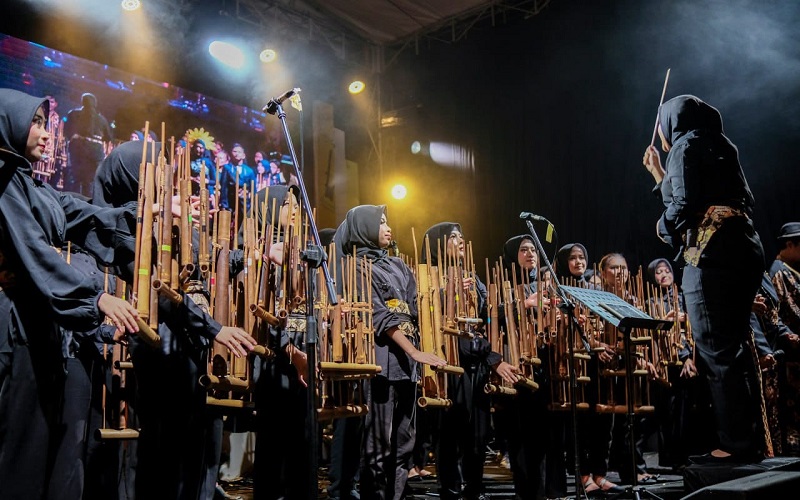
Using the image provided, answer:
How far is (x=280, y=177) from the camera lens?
9.33 meters

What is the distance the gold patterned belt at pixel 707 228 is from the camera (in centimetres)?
361

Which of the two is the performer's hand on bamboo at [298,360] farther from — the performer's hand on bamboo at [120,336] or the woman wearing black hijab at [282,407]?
the performer's hand on bamboo at [120,336]

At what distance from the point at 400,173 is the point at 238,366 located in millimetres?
8633

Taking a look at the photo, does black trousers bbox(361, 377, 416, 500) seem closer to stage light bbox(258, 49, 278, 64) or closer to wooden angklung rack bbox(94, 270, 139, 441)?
wooden angklung rack bbox(94, 270, 139, 441)

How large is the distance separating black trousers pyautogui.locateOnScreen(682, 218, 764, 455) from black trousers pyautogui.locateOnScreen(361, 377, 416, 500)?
1.67 m

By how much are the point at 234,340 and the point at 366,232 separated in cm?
148

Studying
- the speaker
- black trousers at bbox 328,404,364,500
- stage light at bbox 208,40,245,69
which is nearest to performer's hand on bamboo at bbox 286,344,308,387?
black trousers at bbox 328,404,364,500

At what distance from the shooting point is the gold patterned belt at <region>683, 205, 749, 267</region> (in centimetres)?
361

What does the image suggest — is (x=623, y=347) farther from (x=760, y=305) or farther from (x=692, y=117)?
(x=692, y=117)

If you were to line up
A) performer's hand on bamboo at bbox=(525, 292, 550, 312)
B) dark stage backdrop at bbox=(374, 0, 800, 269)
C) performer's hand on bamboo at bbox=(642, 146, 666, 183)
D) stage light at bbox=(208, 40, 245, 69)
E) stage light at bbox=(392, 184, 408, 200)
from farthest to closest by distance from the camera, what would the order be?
stage light at bbox=(392, 184, 408, 200) < stage light at bbox=(208, 40, 245, 69) < dark stage backdrop at bbox=(374, 0, 800, 269) < performer's hand on bamboo at bbox=(525, 292, 550, 312) < performer's hand on bamboo at bbox=(642, 146, 666, 183)

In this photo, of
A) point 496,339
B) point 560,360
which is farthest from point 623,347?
point 496,339

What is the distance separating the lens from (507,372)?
4246mm

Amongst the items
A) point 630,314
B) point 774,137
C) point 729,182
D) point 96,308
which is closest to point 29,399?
point 96,308

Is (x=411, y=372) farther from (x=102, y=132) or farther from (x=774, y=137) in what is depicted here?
(x=774, y=137)
